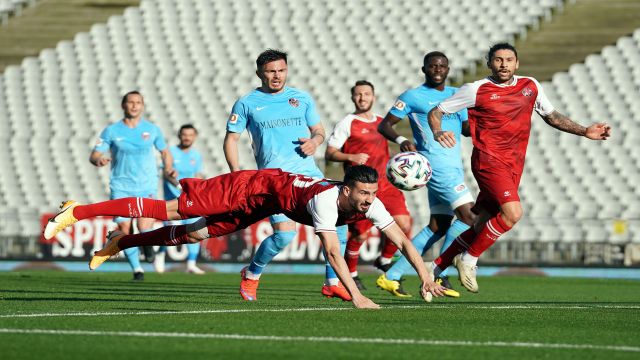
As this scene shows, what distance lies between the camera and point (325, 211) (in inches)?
342

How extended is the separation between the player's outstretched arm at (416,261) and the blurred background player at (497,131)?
62.9 inches

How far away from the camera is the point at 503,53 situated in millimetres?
10250

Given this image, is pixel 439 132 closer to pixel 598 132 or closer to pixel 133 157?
pixel 598 132

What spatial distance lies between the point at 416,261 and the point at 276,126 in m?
2.88

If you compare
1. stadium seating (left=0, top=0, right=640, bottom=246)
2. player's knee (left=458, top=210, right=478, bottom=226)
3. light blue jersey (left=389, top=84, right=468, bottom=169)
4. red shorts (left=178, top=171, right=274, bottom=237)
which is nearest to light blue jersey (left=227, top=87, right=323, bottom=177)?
light blue jersey (left=389, top=84, right=468, bottom=169)

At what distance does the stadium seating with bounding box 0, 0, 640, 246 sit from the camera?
81.8ft

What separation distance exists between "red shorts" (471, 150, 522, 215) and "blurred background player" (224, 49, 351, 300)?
5.22 ft

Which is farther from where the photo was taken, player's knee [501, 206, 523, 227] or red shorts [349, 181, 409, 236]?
red shorts [349, 181, 409, 236]

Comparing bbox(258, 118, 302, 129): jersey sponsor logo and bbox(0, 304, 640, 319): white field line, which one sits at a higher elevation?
bbox(258, 118, 302, 129): jersey sponsor logo

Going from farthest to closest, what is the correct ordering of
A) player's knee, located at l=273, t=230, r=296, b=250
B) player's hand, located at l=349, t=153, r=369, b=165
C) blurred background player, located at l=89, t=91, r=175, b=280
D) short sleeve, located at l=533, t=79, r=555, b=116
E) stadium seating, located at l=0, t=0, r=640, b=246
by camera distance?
stadium seating, located at l=0, t=0, r=640, b=246
blurred background player, located at l=89, t=91, r=175, b=280
player's hand, located at l=349, t=153, r=369, b=165
player's knee, located at l=273, t=230, r=296, b=250
short sleeve, located at l=533, t=79, r=555, b=116

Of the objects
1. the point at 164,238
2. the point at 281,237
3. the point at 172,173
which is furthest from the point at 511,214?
the point at 172,173

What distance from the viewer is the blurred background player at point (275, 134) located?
1098cm

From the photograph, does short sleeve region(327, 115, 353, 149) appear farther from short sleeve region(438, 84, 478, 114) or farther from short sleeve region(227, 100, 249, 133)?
short sleeve region(438, 84, 478, 114)

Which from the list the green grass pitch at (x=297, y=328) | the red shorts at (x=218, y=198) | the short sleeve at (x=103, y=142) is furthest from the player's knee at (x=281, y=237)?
the short sleeve at (x=103, y=142)
